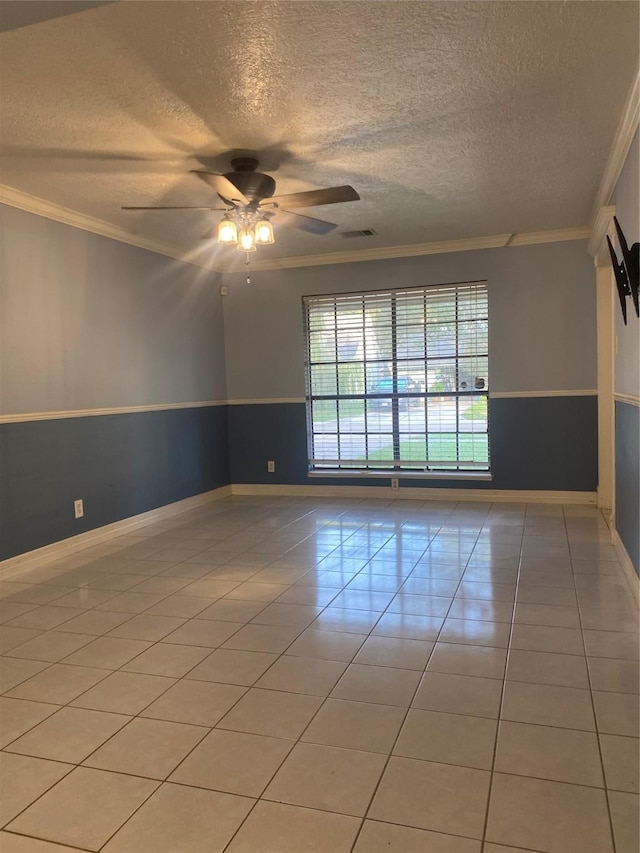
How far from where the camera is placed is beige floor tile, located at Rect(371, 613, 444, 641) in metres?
2.74

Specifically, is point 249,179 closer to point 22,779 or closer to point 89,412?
point 89,412

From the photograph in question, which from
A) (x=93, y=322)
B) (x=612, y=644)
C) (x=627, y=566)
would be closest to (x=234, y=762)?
(x=612, y=644)

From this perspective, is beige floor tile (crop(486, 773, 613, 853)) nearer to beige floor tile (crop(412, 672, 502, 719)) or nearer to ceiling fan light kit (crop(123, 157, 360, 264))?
beige floor tile (crop(412, 672, 502, 719))

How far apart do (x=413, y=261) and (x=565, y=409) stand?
195 cm

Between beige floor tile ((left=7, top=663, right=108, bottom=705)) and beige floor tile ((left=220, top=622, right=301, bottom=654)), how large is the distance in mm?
576

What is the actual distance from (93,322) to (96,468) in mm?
1103

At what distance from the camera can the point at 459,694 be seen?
2.23 metres

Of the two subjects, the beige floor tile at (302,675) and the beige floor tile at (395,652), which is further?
the beige floor tile at (395,652)

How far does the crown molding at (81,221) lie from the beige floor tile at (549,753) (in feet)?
13.1

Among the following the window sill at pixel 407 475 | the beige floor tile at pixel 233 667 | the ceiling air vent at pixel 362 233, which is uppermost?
the ceiling air vent at pixel 362 233

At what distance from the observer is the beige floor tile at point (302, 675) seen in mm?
2316

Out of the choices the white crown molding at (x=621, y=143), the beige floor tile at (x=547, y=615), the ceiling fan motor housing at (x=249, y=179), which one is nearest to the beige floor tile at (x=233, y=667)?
the beige floor tile at (x=547, y=615)

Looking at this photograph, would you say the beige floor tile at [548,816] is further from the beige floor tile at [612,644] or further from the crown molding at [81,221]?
the crown molding at [81,221]

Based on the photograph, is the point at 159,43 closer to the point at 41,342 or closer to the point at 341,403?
the point at 41,342
